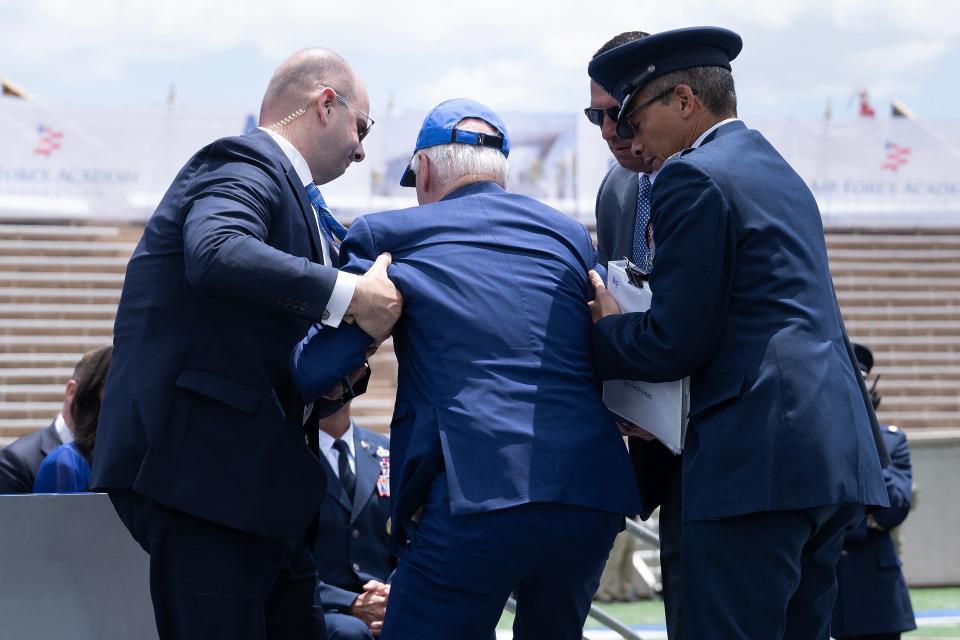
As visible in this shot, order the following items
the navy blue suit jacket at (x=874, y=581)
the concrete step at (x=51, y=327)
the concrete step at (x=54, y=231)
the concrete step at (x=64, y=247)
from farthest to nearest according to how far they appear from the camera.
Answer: the concrete step at (x=54, y=231)
the concrete step at (x=64, y=247)
the concrete step at (x=51, y=327)
the navy blue suit jacket at (x=874, y=581)

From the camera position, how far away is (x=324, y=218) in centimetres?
300

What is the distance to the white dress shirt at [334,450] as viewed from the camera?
177 inches

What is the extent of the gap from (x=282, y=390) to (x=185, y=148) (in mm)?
14102

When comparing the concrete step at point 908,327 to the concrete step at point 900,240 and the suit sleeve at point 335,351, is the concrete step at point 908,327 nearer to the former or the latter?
the concrete step at point 900,240

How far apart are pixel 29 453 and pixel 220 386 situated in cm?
234

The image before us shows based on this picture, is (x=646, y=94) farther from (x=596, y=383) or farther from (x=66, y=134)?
(x=66, y=134)

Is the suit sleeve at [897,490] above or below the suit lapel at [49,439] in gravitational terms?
below

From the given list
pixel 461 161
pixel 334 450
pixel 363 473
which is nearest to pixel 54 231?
pixel 334 450

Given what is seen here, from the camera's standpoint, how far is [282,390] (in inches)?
108

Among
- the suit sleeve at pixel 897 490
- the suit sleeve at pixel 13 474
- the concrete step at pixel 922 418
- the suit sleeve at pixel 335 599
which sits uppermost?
the suit sleeve at pixel 13 474

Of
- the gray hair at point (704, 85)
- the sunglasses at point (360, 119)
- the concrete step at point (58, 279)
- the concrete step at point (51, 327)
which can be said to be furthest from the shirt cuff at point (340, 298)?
the concrete step at point (58, 279)

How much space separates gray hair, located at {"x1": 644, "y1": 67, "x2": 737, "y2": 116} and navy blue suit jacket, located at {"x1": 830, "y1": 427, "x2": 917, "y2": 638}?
3.18 metres

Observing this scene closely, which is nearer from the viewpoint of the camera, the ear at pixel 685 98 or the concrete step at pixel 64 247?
the ear at pixel 685 98

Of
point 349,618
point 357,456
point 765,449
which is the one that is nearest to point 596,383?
point 765,449
